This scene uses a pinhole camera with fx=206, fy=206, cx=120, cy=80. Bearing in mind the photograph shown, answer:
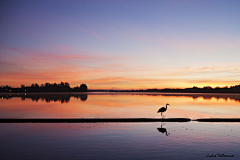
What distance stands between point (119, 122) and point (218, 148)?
1280cm

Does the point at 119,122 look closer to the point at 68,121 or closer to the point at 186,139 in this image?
the point at 68,121

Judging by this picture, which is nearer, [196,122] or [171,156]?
[171,156]

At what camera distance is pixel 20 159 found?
519 inches

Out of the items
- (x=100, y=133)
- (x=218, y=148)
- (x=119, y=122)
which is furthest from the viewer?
(x=119, y=122)

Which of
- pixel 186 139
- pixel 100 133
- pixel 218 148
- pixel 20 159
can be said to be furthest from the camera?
pixel 100 133

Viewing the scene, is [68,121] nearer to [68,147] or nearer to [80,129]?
[80,129]

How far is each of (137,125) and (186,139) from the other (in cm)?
719

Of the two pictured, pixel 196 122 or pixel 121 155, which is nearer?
pixel 121 155

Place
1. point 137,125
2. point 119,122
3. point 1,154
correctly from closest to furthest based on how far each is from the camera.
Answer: point 1,154, point 137,125, point 119,122

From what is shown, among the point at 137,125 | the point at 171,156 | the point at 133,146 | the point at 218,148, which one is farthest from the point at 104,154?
the point at 137,125

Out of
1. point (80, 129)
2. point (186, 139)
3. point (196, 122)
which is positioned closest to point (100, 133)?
point (80, 129)

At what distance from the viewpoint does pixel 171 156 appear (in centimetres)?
1380

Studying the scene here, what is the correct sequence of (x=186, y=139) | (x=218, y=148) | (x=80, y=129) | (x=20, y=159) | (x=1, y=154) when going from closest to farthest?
(x=20, y=159)
(x=1, y=154)
(x=218, y=148)
(x=186, y=139)
(x=80, y=129)

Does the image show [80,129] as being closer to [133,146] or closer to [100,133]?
[100,133]
